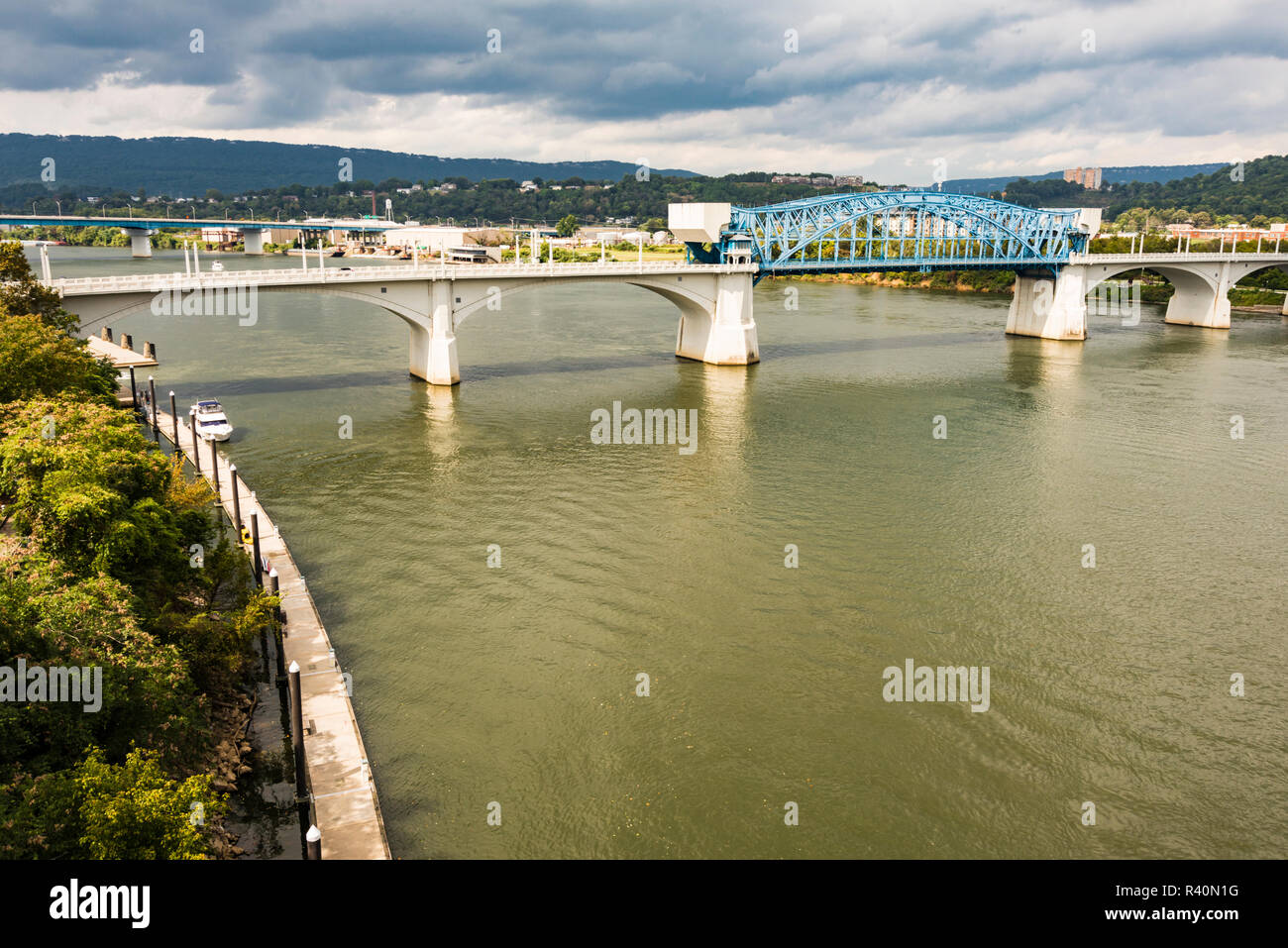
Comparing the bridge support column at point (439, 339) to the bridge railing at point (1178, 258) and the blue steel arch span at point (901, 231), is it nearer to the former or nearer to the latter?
the blue steel arch span at point (901, 231)

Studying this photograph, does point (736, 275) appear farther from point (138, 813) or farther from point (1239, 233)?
point (1239, 233)

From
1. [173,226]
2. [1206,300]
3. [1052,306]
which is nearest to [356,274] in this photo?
[1052,306]

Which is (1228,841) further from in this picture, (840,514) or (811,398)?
(811,398)

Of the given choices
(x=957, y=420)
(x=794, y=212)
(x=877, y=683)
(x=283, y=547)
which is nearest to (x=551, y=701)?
(x=877, y=683)

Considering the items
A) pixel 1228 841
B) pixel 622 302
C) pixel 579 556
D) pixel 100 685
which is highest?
pixel 622 302

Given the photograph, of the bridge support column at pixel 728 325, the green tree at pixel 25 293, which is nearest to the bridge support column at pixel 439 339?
the green tree at pixel 25 293

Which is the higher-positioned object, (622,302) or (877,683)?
(622,302)
